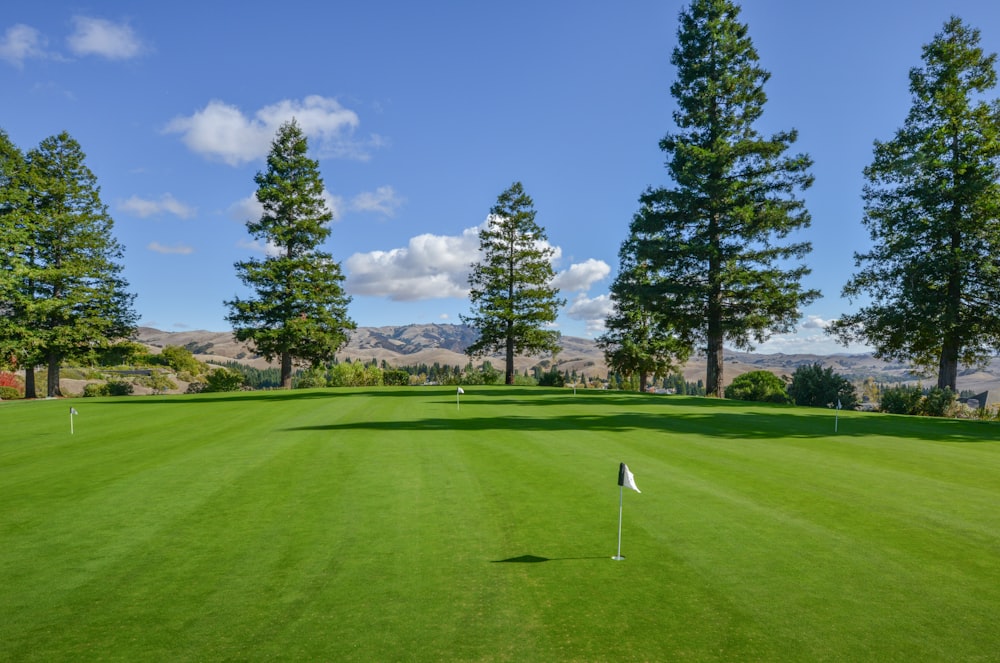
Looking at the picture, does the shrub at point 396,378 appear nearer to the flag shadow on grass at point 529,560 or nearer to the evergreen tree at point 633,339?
the evergreen tree at point 633,339

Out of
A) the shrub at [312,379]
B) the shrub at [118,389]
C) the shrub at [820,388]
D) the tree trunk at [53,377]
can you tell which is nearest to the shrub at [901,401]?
the shrub at [820,388]

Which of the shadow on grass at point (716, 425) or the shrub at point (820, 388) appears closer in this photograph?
the shadow on grass at point (716, 425)

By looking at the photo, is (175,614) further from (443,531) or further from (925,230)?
(925,230)

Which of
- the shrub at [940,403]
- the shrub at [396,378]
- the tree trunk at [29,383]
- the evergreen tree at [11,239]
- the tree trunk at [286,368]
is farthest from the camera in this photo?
the shrub at [396,378]

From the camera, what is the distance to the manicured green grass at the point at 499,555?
3.88m

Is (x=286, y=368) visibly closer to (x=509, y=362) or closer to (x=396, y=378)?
(x=396, y=378)

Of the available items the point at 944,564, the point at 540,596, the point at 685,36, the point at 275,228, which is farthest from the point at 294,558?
the point at 275,228

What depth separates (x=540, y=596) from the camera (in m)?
4.52

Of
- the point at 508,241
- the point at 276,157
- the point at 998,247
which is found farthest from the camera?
the point at 508,241

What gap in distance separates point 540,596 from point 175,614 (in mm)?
2845

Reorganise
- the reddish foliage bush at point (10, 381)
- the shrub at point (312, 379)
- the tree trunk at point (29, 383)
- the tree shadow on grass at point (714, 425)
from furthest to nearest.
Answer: the shrub at point (312, 379)
the reddish foliage bush at point (10, 381)
the tree trunk at point (29, 383)
the tree shadow on grass at point (714, 425)

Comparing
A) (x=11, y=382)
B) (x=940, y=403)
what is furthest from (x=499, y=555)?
(x=11, y=382)

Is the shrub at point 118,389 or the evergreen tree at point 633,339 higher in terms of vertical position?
the evergreen tree at point 633,339

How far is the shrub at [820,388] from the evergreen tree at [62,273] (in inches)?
1700
